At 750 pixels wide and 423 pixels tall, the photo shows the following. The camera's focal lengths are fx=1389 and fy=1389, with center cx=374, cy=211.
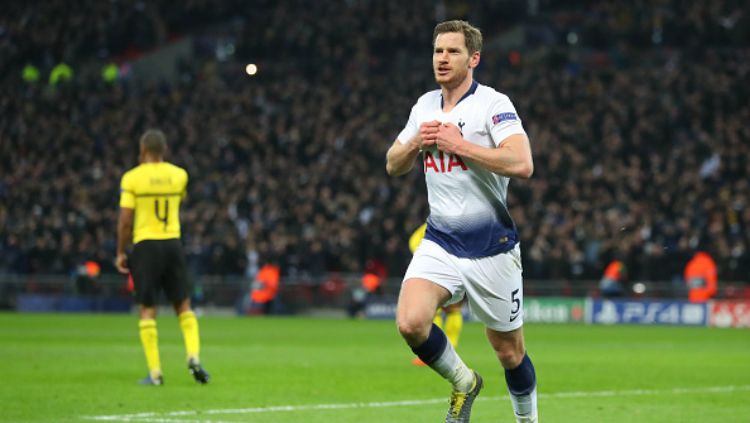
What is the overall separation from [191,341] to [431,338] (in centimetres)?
576

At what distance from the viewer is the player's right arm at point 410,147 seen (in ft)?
25.1

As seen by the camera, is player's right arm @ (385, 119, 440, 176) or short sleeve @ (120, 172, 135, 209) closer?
player's right arm @ (385, 119, 440, 176)

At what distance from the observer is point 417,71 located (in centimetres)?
4106

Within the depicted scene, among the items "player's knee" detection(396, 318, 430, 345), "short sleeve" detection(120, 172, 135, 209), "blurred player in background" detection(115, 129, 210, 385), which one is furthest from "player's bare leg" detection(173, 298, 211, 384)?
"player's knee" detection(396, 318, 430, 345)

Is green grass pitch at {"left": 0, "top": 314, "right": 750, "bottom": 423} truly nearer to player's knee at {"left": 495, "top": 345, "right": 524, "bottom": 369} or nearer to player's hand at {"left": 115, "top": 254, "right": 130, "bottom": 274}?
player's hand at {"left": 115, "top": 254, "right": 130, "bottom": 274}

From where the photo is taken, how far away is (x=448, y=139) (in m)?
7.60

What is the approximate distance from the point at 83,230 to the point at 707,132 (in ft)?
53.3

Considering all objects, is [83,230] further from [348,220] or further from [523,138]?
[523,138]

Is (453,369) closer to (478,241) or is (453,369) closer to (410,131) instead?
(478,241)

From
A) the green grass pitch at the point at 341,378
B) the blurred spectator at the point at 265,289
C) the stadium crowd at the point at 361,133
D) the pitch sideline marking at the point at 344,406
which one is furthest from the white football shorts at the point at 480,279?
the blurred spectator at the point at 265,289

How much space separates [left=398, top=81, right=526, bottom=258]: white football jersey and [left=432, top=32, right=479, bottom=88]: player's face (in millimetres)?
190

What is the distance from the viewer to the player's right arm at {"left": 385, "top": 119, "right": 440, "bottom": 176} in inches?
301

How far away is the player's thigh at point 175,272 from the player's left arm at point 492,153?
6184mm

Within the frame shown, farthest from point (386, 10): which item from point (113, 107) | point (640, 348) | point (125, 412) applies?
point (125, 412)
